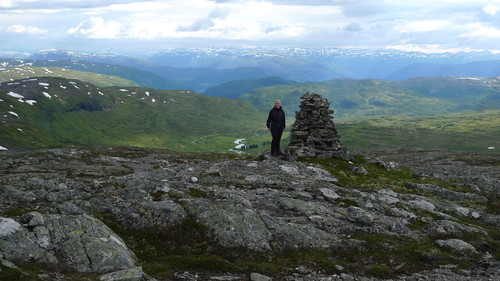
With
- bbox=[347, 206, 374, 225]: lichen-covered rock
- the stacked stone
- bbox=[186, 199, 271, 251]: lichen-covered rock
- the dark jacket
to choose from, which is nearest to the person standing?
the dark jacket

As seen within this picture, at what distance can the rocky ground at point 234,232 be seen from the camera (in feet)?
53.7

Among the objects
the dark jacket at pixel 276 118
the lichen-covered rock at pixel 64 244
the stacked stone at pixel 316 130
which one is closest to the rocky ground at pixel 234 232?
the lichen-covered rock at pixel 64 244

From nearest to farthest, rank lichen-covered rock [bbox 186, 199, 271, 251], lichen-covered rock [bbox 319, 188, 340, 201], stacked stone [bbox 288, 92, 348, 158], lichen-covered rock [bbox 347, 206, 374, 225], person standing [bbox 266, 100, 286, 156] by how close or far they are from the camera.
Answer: lichen-covered rock [bbox 186, 199, 271, 251] < lichen-covered rock [bbox 347, 206, 374, 225] < lichen-covered rock [bbox 319, 188, 340, 201] < person standing [bbox 266, 100, 286, 156] < stacked stone [bbox 288, 92, 348, 158]

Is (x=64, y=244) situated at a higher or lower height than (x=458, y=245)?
higher

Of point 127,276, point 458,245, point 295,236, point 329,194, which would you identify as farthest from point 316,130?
point 127,276

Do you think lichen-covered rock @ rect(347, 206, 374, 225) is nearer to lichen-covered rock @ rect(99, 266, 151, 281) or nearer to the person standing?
lichen-covered rock @ rect(99, 266, 151, 281)

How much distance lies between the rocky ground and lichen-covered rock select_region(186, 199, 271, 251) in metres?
0.07

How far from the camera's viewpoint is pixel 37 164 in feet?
201

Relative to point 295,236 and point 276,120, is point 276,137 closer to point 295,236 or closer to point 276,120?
point 276,120

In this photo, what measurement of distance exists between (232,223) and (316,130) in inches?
1351

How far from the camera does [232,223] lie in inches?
859

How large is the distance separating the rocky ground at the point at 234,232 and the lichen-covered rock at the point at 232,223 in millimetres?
73

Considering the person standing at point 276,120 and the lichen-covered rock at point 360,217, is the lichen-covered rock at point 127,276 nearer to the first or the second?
the lichen-covered rock at point 360,217

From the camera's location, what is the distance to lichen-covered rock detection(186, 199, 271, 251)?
2067 cm
